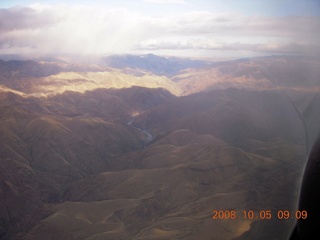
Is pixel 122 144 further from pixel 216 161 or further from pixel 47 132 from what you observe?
pixel 216 161

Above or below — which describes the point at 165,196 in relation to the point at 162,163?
above

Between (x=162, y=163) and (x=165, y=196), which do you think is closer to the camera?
(x=165, y=196)

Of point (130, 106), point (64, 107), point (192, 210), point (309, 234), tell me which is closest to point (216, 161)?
point (192, 210)

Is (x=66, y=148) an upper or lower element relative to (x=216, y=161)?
lower

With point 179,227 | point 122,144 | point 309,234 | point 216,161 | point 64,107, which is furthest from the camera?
point 64,107

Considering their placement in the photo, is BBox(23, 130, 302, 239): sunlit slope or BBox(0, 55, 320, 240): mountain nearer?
BBox(0, 55, 320, 240): mountain

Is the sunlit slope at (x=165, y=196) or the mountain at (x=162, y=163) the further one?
the sunlit slope at (x=165, y=196)

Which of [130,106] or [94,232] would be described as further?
[130,106]

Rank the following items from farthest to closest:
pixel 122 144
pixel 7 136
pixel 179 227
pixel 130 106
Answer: pixel 130 106
pixel 122 144
pixel 7 136
pixel 179 227
